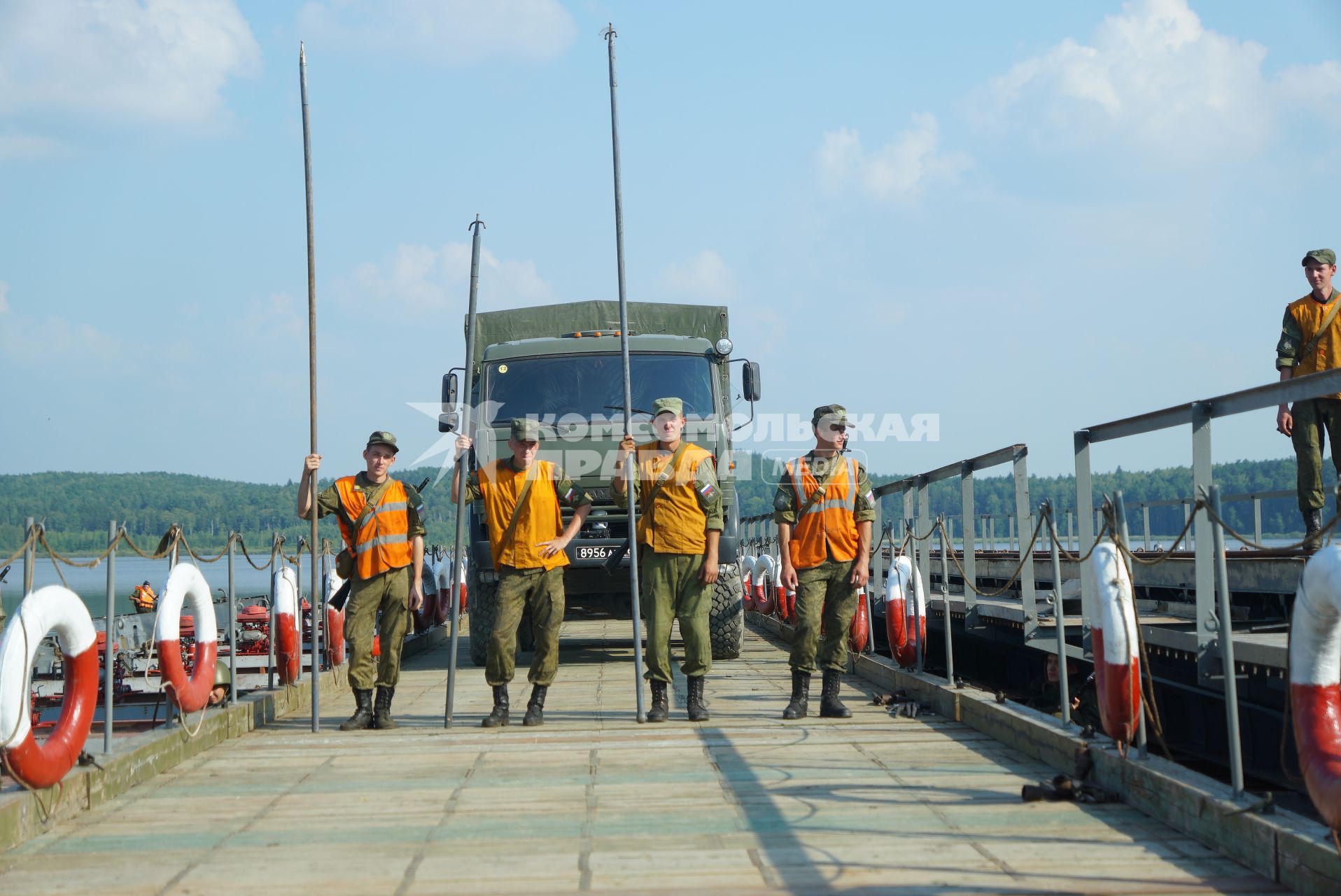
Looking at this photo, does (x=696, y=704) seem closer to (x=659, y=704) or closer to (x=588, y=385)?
(x=659, y=704)

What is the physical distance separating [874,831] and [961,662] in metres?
12.3

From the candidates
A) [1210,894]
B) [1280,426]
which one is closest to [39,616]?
[1210,894]

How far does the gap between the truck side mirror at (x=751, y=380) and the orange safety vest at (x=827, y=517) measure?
3881 millimetres

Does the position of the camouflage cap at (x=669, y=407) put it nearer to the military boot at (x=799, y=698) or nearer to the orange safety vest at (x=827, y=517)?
the orange safety vest at (x=827, y=517)

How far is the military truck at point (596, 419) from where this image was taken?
11.9m

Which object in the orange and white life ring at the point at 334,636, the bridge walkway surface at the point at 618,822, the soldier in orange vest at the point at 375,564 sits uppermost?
the soldier in orange vest at the point at 375,564

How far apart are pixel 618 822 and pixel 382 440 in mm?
3872

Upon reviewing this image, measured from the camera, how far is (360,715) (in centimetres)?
855

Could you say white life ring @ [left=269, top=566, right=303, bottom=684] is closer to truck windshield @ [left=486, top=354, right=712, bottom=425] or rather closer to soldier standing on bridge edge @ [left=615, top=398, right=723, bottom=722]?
truck windshield @ [left=486, top=354, right=712, bottom=425]

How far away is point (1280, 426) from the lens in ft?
26.2

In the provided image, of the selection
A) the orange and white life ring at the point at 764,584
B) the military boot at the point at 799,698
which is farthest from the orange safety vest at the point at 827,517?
the orange and white life ring at the point at 764,584

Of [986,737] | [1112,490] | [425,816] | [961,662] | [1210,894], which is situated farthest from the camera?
[961,662]

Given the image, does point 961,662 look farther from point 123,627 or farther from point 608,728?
point 123,627

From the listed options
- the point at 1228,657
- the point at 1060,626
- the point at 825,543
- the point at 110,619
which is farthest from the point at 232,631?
the point at 1228,657
